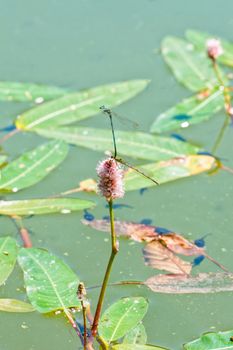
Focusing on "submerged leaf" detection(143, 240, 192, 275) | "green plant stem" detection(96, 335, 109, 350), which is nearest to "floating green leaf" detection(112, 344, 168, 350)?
Answer: "green plant stem" detection(96, 335, 109, 350)

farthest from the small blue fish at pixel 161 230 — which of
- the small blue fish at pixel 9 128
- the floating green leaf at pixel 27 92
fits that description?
the floating green leaf at pixel 27 92

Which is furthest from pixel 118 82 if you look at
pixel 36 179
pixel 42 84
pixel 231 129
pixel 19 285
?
pixel 19 285

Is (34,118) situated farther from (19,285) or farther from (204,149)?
(19,285)

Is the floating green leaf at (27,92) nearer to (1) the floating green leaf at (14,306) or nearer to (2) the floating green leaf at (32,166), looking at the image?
(2) the floating green leaf at (32,166)

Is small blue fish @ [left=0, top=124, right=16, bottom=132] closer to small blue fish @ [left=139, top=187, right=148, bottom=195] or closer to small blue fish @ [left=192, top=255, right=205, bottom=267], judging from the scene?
small blue fish @ [left=139, top=187, right=148, bottom=195]

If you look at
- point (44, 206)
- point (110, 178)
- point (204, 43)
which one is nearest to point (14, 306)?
point (44, 206)
